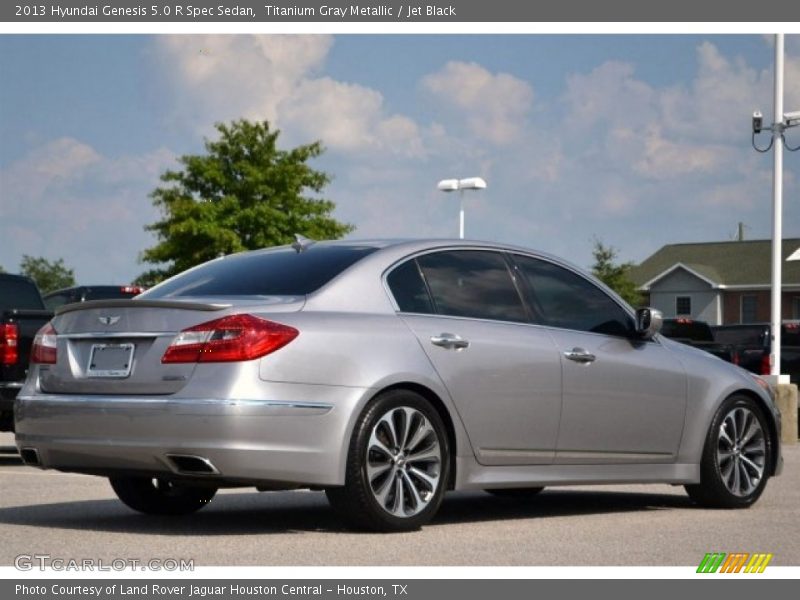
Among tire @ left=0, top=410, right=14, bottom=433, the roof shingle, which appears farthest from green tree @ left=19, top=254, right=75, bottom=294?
tire @ left=0, top=410, right=14, bottom=433

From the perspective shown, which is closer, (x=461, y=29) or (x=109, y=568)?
(x=109, y=568)

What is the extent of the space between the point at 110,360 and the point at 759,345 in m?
19.2

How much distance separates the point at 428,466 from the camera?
8.66m

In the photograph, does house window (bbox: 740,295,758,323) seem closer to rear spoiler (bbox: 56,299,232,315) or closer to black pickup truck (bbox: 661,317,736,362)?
black pickup truck (bbox: 661,317,736,362)

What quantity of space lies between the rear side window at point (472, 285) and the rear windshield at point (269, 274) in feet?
1.40

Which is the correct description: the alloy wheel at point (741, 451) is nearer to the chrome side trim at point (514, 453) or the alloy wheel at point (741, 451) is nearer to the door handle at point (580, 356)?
the door handle at point (580, 356)

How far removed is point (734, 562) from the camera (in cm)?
753

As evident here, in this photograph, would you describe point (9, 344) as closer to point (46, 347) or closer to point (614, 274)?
point (46, 347)

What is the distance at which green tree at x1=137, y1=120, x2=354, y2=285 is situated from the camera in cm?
6762

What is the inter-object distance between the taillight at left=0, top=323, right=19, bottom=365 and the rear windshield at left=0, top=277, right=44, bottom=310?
1.76 m

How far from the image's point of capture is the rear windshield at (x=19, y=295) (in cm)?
1723
